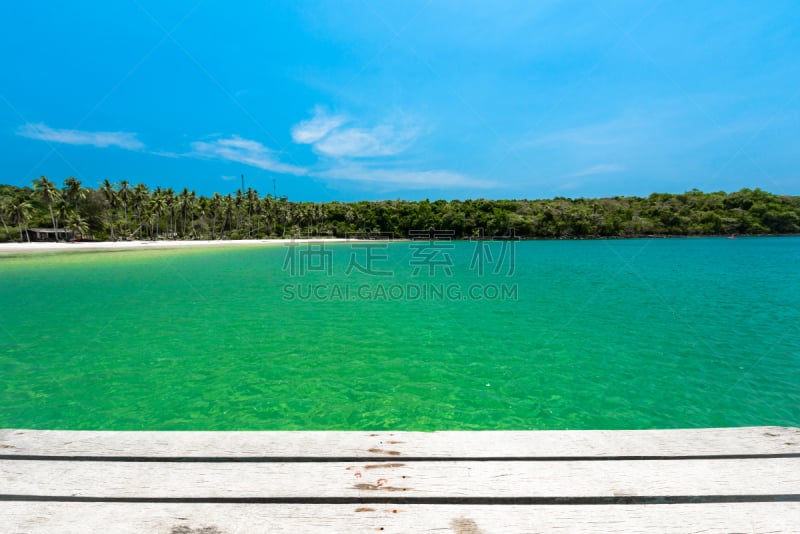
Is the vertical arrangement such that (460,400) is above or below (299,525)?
below

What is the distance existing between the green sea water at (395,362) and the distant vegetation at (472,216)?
9605 centimetres

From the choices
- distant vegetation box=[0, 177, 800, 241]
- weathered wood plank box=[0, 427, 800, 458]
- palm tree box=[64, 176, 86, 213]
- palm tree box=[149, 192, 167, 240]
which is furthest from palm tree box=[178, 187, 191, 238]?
weathered wood plank box=[0, 427, 800, 458]

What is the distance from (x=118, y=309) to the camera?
1542 centimetres

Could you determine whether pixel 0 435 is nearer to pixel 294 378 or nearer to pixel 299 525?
pixel 299 525

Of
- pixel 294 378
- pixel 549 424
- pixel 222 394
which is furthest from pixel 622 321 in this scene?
pixel 222 394

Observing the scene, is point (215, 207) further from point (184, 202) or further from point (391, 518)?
point (391, 518)

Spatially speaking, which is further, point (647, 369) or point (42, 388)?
point (647, 369)

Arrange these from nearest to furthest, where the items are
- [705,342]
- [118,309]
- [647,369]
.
→ 1. [647,369]
2. [705,342]
3. [118,309]

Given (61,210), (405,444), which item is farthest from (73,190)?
(405,444)

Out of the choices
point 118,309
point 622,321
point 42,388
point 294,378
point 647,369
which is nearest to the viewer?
point 42,388

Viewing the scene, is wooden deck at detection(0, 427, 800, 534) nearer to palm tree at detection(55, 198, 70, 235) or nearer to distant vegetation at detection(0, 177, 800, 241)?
palm tree at detection(55, 198, 70, 235)

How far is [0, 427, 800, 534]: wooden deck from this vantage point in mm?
2006

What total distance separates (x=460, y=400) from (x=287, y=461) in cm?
506

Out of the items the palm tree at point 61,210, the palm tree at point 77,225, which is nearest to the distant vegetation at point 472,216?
Answer: the palm tree at point 77,225
